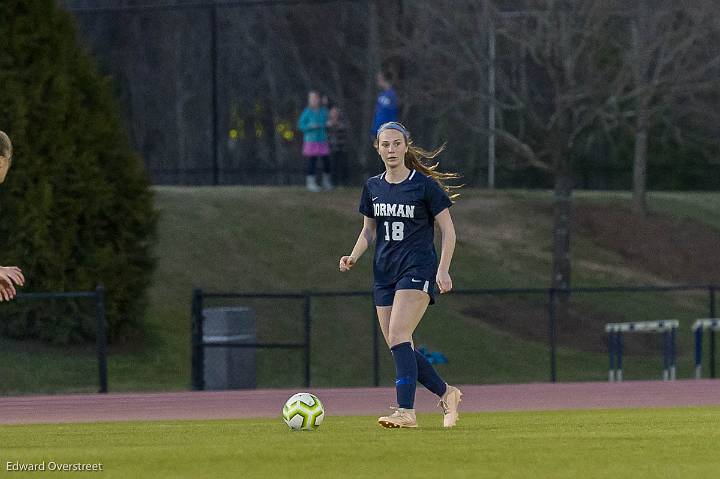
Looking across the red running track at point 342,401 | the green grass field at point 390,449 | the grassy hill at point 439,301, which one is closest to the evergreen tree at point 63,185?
the grassy hill at point 439,301

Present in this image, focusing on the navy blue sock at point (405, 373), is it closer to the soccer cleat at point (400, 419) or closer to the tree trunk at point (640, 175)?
the soccer cleat at point (400, 419)

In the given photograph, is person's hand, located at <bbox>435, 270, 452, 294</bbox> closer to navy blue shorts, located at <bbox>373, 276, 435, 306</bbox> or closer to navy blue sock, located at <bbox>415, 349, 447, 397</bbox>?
navy blue shorts, located at <bbox>373, 276, 435, 306</bbox>

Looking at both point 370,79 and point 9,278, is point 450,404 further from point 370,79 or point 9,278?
point 370,79

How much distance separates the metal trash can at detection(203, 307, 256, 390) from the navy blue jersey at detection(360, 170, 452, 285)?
998 centimetres

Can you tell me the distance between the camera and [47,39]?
23031 millimetres

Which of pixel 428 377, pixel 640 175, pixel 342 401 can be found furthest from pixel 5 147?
pixel 640 175

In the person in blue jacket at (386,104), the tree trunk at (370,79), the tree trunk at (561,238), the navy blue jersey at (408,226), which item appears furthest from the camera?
the tree trunk at (370,79)

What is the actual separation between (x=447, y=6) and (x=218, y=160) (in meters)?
8.18

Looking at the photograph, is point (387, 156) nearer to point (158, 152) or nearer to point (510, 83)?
point (510, 83)

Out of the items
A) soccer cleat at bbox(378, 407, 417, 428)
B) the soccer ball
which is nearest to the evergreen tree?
the soccer ball

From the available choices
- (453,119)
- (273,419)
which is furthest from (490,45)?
(273,419)

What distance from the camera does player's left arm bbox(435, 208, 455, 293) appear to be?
1127 centimetres

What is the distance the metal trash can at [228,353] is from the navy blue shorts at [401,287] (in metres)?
9.87

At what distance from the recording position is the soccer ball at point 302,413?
38.5ft
